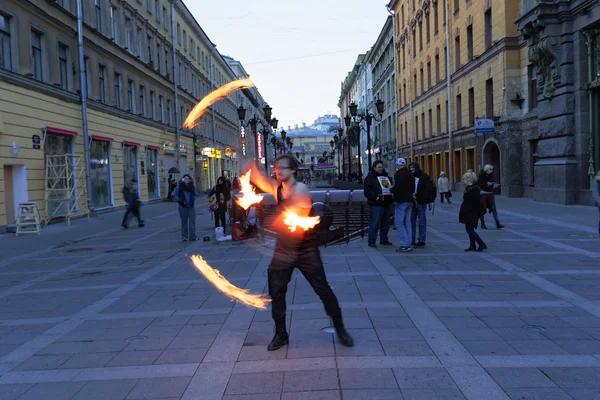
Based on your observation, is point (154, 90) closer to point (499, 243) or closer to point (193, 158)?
point (193, 158)

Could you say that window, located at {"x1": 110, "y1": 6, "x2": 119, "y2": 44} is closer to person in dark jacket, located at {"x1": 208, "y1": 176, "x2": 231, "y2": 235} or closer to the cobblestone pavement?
person in dark jacket, located at {"x1": 208, "y1": 176, "x2": 231, "y2": 235}

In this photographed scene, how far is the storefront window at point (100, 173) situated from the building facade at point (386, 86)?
2858cm

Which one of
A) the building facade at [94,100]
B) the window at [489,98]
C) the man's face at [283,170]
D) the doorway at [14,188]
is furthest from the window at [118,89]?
the man's face at [283,170]

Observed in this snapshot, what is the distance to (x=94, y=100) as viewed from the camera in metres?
24.1

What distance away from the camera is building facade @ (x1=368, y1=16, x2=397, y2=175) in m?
53.2

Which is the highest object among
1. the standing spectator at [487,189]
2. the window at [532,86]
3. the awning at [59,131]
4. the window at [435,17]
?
the window at [435,17]

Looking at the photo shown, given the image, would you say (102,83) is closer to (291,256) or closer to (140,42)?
(140,42)

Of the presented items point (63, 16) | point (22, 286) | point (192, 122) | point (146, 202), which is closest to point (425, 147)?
point (192, 122)

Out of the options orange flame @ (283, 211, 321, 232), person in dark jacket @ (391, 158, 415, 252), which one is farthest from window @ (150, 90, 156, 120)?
orange flame @ (283, 211, 321, 232)

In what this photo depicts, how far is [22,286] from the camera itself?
332 inches

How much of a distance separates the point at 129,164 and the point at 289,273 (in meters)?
26.1

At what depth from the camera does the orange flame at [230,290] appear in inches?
261

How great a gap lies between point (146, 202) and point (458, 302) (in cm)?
2722

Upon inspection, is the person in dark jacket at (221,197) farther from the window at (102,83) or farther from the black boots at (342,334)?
the window at (102,83)
